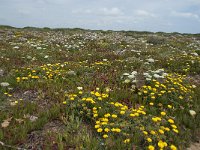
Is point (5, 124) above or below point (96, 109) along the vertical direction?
below

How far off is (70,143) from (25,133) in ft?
3.84

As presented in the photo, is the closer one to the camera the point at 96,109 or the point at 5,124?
the point at 5,124

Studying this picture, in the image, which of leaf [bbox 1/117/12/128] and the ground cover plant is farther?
leaf [bbox 1/117/12/128]

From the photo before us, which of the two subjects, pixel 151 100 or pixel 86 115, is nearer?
pixel 86 115

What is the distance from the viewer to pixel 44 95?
28.7 ft

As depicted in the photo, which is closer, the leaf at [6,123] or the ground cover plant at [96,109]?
the ground cover plant at [96,109]

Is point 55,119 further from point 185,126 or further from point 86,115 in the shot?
point 185,126

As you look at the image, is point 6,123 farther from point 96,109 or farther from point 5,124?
point 96,109

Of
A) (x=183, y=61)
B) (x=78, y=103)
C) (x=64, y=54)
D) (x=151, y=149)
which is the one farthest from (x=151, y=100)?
(x=64, y=54)

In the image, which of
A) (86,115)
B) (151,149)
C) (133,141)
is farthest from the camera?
(86,115)

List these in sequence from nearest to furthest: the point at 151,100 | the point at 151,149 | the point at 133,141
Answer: the point at 151,149, the point at 133,141, the point at 151,100

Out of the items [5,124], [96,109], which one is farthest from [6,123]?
[96,109]

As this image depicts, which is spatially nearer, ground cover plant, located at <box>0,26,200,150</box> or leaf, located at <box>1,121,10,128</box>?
ground cover plant, located at <box>0,26,200,150</box>

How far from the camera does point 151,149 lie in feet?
18.5
